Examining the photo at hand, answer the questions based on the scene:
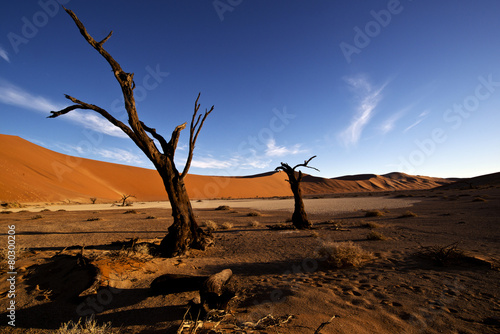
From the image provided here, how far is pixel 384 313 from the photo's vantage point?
308 centimetres

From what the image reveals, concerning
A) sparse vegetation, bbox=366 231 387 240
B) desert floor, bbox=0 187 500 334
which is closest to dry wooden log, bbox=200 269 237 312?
desert floor, bbox=0 187 500 334

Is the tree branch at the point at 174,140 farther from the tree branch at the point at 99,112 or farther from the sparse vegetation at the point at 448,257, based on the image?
the sparse vegetation at the point at 448,257

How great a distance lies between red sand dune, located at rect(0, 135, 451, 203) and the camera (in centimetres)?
3428

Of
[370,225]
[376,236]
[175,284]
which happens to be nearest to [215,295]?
[175,284]

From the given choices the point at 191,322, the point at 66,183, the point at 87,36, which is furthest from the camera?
the point at 66,183

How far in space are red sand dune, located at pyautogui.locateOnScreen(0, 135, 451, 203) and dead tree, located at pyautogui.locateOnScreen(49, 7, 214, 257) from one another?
34.8 meters

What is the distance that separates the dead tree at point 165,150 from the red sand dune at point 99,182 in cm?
3479

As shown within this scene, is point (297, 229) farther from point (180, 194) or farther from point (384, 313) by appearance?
point (384, 313)

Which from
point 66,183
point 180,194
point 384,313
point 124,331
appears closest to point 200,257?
point 180,194

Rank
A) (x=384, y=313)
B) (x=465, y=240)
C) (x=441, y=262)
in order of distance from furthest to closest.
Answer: (x=465, y=240) → (x=441, y=262) → (x=384, y=313)

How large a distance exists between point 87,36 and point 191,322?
7.09m

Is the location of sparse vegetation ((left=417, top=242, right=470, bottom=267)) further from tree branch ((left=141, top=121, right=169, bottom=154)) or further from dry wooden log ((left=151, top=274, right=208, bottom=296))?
tree branch ((left=141, top=121, right=169, bottom=154))

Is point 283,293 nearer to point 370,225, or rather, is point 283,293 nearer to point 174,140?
point 174,140

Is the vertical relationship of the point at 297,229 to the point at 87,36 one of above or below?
below
